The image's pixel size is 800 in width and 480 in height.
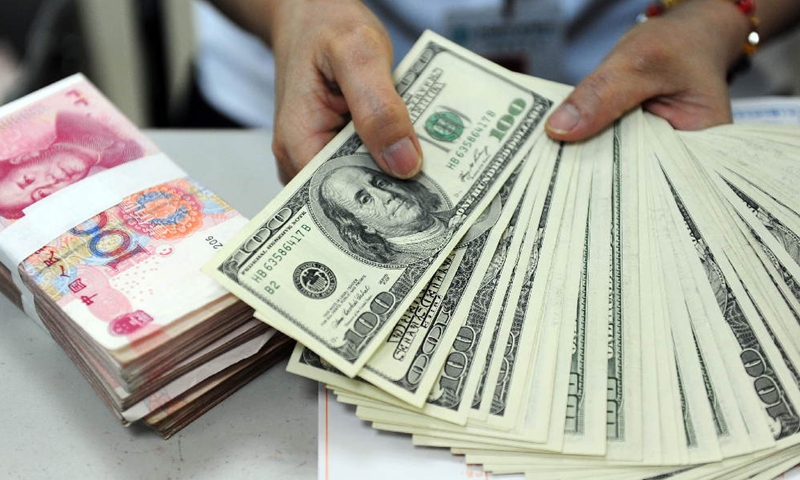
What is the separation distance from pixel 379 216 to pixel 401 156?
7cm

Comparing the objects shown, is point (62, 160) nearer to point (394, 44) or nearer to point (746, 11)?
A: point (394, 44)

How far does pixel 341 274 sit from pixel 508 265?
17cm

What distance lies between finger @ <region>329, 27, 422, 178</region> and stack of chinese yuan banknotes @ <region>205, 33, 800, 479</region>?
28mm

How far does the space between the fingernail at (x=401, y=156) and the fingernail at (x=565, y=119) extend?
185 millimetres

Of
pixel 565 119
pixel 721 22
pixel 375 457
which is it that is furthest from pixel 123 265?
pixel 721 22

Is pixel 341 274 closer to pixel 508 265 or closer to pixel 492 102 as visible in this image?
pixel 508 265

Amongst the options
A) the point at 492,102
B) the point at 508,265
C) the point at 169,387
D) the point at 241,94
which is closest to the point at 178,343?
the point at 169,387

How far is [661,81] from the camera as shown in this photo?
0.89 metres

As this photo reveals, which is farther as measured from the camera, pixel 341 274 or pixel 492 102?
pixel 492 102

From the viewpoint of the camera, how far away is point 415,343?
2.18ft

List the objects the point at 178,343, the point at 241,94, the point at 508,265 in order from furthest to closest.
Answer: the point at 241,94, the point at 508,265, the point at 178,343

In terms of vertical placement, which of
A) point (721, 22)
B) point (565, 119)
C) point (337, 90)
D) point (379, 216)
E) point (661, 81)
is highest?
point (721, 22)

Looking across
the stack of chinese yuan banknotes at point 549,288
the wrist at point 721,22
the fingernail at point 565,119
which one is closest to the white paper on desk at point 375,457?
the stack of chinese yuan banknotes at point 549,288

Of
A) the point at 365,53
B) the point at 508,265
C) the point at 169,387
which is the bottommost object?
the point at 169,387
